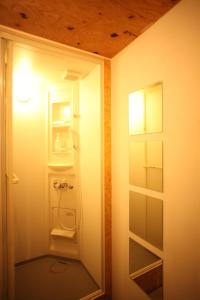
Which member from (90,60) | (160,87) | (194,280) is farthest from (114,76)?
(194,280)

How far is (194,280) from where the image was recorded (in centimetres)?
79

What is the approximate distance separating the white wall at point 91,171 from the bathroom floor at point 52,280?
0.39 ft

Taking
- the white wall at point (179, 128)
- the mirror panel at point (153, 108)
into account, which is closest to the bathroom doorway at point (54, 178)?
the mirror panel at point (153, 108)

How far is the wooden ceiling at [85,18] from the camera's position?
35.4 inches

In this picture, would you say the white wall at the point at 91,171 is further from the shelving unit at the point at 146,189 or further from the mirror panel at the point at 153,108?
the mirror panel at the point at 153,108

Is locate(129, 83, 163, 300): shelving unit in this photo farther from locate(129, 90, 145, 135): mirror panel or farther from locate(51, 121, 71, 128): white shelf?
locate(51, 121, 71, 128): white shelf

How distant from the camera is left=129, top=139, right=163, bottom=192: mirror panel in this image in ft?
3.35

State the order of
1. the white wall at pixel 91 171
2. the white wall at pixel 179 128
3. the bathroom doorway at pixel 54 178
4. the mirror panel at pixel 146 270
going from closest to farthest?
the white wall at pixel 179 128 → the mirror panel at pixel 146 270 → the white wall at pixel 91 171 → the bathroom doorway at pixel 54 178

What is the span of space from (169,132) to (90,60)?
38.0 inches

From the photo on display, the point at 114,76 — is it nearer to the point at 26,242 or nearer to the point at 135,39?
the point at 135,39

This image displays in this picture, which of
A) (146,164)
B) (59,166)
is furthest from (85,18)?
(59,166)

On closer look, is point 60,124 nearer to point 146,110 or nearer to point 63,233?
point 146,110

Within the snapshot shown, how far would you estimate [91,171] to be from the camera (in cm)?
171

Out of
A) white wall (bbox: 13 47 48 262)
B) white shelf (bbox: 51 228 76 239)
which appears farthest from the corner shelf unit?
white shelf (bbox: 51 228 76 239)
